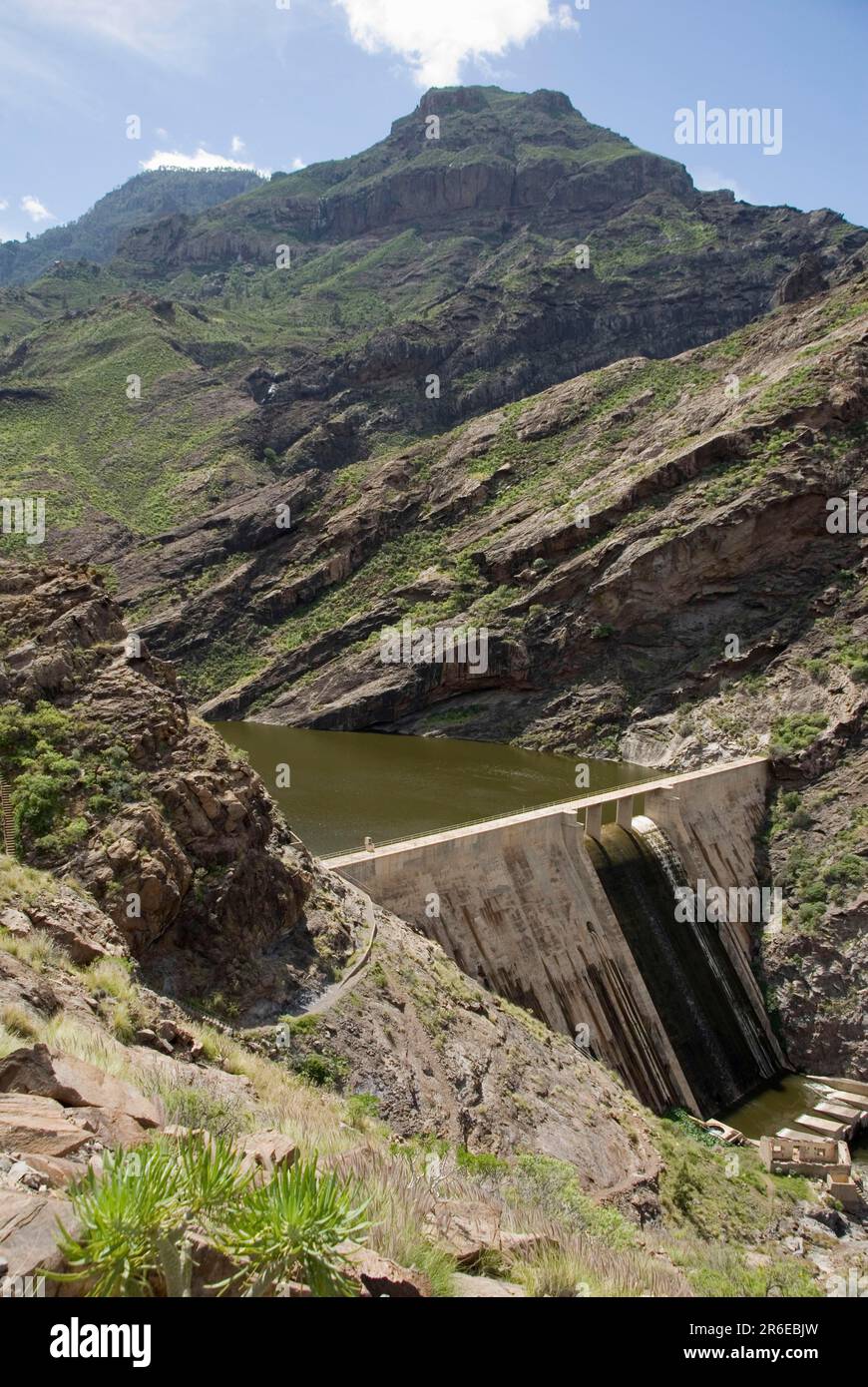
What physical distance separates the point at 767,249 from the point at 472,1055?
133143 mm

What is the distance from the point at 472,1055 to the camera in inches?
659

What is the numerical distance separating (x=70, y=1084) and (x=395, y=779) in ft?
133

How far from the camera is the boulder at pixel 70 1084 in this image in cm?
598

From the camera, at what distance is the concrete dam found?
22562mm

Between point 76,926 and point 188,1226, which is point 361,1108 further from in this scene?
point 188,1226

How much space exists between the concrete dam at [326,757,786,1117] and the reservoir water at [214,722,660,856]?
18.3ft

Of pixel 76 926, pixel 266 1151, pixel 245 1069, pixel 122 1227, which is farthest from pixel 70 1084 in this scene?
pixel 76 926

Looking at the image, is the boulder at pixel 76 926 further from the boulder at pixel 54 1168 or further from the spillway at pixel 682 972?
the spillway at pixel 682 972

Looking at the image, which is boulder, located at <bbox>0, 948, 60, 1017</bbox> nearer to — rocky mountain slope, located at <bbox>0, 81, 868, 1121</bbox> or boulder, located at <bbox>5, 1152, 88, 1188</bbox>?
boulder, located at <bbox>5, 1152, 88, 1188</bbox>

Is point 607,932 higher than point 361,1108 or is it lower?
lower

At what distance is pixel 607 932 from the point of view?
25.9m

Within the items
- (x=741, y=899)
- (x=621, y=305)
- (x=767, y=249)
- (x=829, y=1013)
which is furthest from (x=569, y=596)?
(x=767, y=249)

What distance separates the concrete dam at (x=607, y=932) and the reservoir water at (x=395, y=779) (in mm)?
5571

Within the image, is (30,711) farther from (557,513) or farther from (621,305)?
(621,305)
